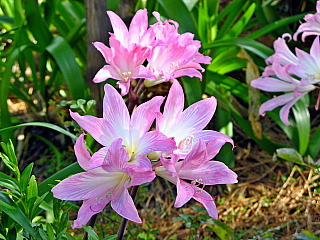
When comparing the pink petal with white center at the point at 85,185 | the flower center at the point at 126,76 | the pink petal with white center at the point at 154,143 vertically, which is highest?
the flower center at the point at 126,76

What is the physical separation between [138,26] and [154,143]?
33 cm

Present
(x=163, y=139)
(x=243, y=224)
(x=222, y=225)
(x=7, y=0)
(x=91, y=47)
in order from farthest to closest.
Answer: (x=7, y=0) → (x=91, y=47) → (x=243, y=224) → (x=222, y=225) → (x=163, y=139)

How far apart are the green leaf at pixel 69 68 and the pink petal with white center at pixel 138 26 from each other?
0.60m

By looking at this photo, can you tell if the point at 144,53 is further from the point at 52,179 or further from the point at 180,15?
the point at 180,15

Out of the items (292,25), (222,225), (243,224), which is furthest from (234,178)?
(292,25)

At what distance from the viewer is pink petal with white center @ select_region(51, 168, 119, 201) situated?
17.9 inches

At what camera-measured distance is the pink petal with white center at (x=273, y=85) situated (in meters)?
1.01

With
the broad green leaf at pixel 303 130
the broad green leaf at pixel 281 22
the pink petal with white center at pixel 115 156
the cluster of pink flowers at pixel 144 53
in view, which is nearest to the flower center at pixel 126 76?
the cluster of pink flowers at pixel 144 53

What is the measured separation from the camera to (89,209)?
490 mm

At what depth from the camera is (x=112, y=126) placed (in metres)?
0.49

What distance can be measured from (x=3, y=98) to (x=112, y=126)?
901mm

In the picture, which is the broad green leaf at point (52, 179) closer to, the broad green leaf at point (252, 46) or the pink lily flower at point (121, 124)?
the pink lily flower at point (121, 124)

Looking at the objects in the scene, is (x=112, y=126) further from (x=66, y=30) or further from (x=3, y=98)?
(x=66, y=30)

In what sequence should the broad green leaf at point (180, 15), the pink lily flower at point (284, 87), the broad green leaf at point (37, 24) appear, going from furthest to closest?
the broad green leaf at point (37, 24)
the broad green leaf at point (180, 15)
the pink lily flower at point (284, 87)
